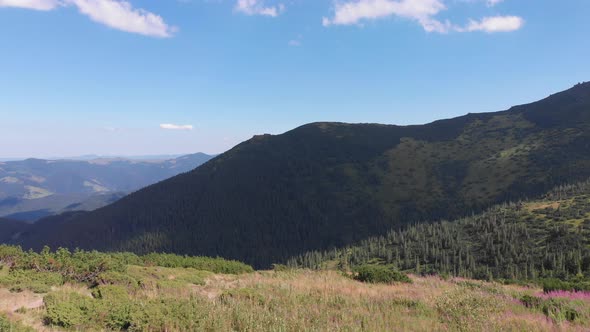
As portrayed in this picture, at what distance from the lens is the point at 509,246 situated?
2131 inches

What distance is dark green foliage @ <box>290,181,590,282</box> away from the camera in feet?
143

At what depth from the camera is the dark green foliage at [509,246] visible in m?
43.6

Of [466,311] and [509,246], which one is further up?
[466,311]

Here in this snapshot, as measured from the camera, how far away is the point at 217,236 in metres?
167

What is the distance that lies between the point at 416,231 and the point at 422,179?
10046cm

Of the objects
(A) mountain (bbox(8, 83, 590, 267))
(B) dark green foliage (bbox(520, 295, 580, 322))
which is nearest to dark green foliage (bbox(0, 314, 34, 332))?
(B) dark green foliage (bbox(520, 295, 580, 322))

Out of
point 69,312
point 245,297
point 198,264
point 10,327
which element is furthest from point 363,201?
point 10,327

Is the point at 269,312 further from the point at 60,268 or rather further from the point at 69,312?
the point at 60,268

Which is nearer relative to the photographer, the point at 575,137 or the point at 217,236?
the point at 575,137

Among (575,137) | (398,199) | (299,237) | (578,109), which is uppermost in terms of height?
(578,109)

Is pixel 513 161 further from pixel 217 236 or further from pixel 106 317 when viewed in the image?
pixel 106 317

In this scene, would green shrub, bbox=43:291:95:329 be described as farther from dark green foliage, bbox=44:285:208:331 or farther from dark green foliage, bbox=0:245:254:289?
dark green foliage, bbox=0:245:254:289

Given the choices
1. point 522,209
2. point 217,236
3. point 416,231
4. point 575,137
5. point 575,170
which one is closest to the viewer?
point 522,209

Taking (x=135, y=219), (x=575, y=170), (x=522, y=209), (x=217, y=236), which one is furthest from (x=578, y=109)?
(x=135, y=219)
